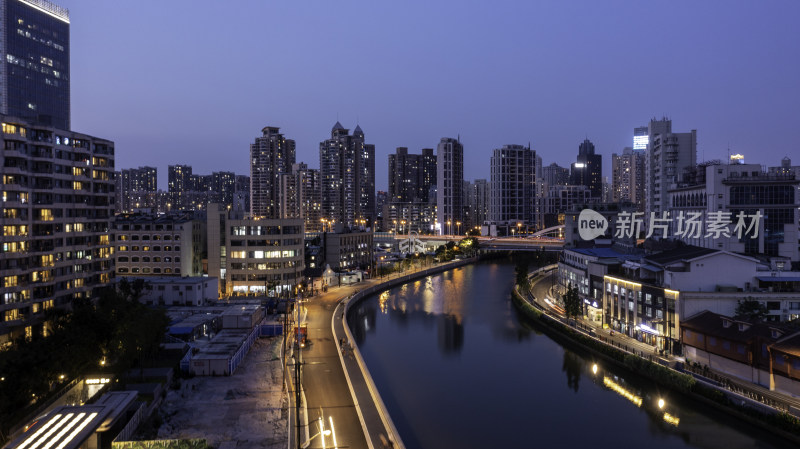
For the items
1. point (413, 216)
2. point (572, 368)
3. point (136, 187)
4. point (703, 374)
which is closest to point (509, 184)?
point (413, 216)

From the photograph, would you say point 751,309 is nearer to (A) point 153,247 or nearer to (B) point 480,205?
(A) point 153,247

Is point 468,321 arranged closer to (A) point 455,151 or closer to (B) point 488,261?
(B) point 488,261

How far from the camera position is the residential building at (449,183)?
276ft

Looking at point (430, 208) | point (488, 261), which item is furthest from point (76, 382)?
point (430, 208)

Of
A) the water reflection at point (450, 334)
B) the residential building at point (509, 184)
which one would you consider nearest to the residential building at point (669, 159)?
the water reflection at point (450, 334)

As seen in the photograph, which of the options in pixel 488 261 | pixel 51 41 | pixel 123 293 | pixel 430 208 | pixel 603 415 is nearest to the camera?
pixel 603 415

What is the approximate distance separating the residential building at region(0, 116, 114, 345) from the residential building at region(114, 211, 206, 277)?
680cm

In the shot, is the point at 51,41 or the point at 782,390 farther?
the point at 51,41

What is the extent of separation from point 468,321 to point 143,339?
16.2 metres

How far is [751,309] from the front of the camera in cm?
1775

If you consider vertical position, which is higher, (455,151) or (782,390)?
(455,151)

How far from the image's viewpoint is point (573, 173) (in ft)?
475

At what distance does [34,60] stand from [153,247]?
14.8 metres

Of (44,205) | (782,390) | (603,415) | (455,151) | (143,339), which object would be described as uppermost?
(455,151)
